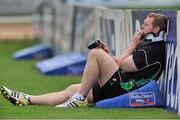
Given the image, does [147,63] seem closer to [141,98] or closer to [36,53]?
[141,98]

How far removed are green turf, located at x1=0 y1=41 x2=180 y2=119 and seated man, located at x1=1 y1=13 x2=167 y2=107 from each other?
0.17 meters

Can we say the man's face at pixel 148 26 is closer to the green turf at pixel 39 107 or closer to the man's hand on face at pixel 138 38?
the man's hand on face at pixel 138 38

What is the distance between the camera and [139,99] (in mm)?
9977

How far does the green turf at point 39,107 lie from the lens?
9.19m

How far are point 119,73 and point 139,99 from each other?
0.39 metres

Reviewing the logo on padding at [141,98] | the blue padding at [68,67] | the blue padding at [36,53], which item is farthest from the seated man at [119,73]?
the blue padding at [36,53]

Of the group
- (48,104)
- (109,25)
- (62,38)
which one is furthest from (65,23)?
(48,104)

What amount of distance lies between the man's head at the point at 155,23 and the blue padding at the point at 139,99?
2.07 ft

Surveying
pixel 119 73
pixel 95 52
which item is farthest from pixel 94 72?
pixel 119 73

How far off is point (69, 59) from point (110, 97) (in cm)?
741

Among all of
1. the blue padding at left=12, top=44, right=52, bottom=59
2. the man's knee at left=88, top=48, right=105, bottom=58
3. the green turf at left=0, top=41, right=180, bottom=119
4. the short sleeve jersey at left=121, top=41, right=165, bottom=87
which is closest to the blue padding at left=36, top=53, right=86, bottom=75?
the green turf at left=0, top=41, right=180, bottom=119

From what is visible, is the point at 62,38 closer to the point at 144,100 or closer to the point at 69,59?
the point at 69,59

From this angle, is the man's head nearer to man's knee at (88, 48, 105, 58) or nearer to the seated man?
the seated man

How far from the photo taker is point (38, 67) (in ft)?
60.8
